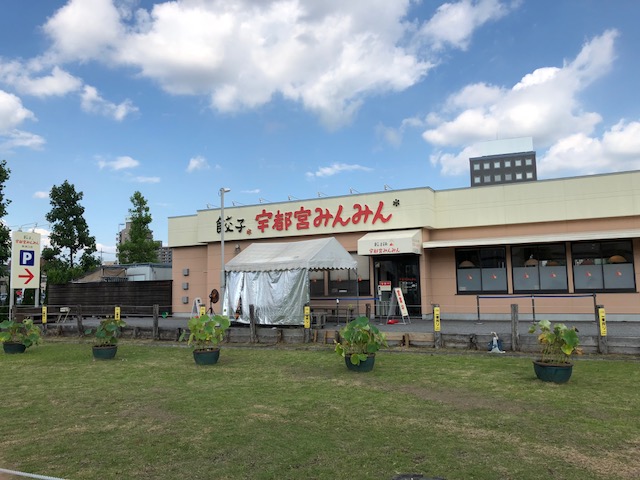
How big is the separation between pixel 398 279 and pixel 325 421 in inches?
562

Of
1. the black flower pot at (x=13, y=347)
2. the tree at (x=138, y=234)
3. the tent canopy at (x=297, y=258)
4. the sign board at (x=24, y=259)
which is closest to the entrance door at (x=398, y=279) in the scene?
the tent canopy at (x=297, y=258)

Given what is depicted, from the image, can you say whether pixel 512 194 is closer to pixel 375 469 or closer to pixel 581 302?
pixel 581 302

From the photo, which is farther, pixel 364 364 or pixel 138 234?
pixel 138 234

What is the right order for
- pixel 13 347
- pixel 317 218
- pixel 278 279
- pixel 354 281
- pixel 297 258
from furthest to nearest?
pixel 317 218
pixel 354 281
pixel 278 279
pixel 297 258
pixel 13 347

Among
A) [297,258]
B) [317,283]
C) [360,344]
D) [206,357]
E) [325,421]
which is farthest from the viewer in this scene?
[317,283]

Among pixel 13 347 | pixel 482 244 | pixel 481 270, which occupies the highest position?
pixel 482 244

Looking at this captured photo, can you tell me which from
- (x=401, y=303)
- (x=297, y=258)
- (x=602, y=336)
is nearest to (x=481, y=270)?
(x=401, y=303)

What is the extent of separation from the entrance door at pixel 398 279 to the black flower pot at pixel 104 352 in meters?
10.5

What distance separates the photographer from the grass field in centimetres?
448

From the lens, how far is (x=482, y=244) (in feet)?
57.5

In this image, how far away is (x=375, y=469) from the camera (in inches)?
172

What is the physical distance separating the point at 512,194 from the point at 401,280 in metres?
5.50

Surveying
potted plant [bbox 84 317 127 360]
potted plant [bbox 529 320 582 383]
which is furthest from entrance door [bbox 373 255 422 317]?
potted plant [bbox 529 320 582 383]

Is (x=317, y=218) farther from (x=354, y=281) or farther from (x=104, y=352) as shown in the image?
(x=104, y=352)
